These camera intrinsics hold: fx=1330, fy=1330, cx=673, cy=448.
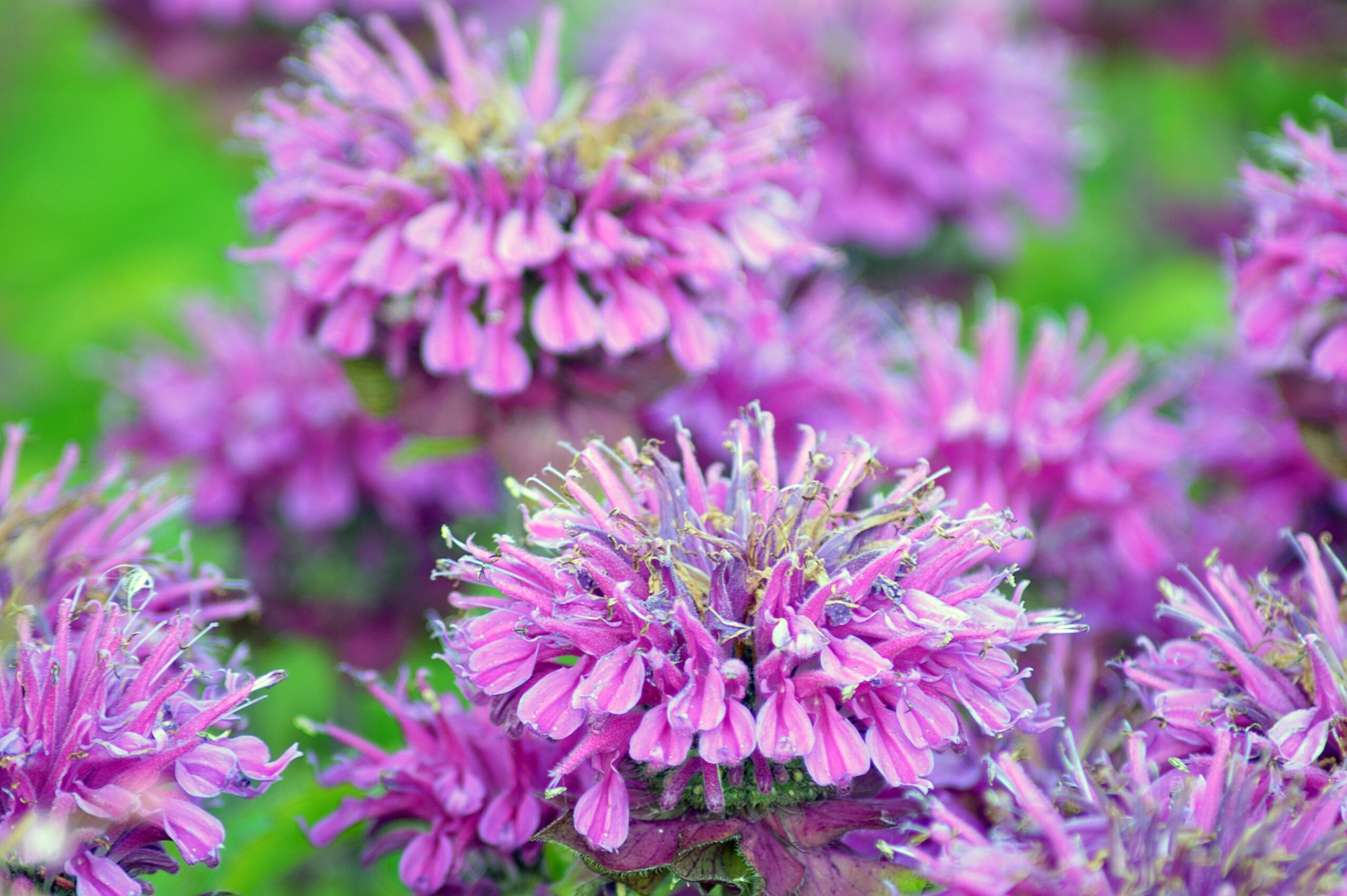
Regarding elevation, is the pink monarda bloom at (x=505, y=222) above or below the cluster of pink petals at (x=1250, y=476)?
above

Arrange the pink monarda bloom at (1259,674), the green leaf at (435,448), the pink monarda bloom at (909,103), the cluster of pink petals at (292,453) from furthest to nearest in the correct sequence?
the pink monarda bloom at (909,103) → the cluster of pink petals at (292,453) → the green leaf at (435,448) → the pink monarda bloom at (1259,674)

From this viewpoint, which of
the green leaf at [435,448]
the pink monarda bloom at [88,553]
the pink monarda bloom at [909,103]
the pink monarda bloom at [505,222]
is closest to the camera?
the pink monarda bloom at [88,553]

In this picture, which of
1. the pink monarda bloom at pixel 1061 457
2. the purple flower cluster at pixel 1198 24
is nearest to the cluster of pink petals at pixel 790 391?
the pink monarda bloom at pixel 1061 457

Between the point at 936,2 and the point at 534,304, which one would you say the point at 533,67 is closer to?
the point at 534,304

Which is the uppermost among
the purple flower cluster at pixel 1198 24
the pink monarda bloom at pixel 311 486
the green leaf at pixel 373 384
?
the purple flower cluster at pixel 1198 24

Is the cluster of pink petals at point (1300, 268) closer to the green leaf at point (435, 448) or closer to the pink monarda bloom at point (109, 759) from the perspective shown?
the green leaf at point (435, 448)

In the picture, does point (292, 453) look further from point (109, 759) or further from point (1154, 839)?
point (1154, 839)

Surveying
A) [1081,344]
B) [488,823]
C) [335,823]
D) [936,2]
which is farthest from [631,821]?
[936,2]
